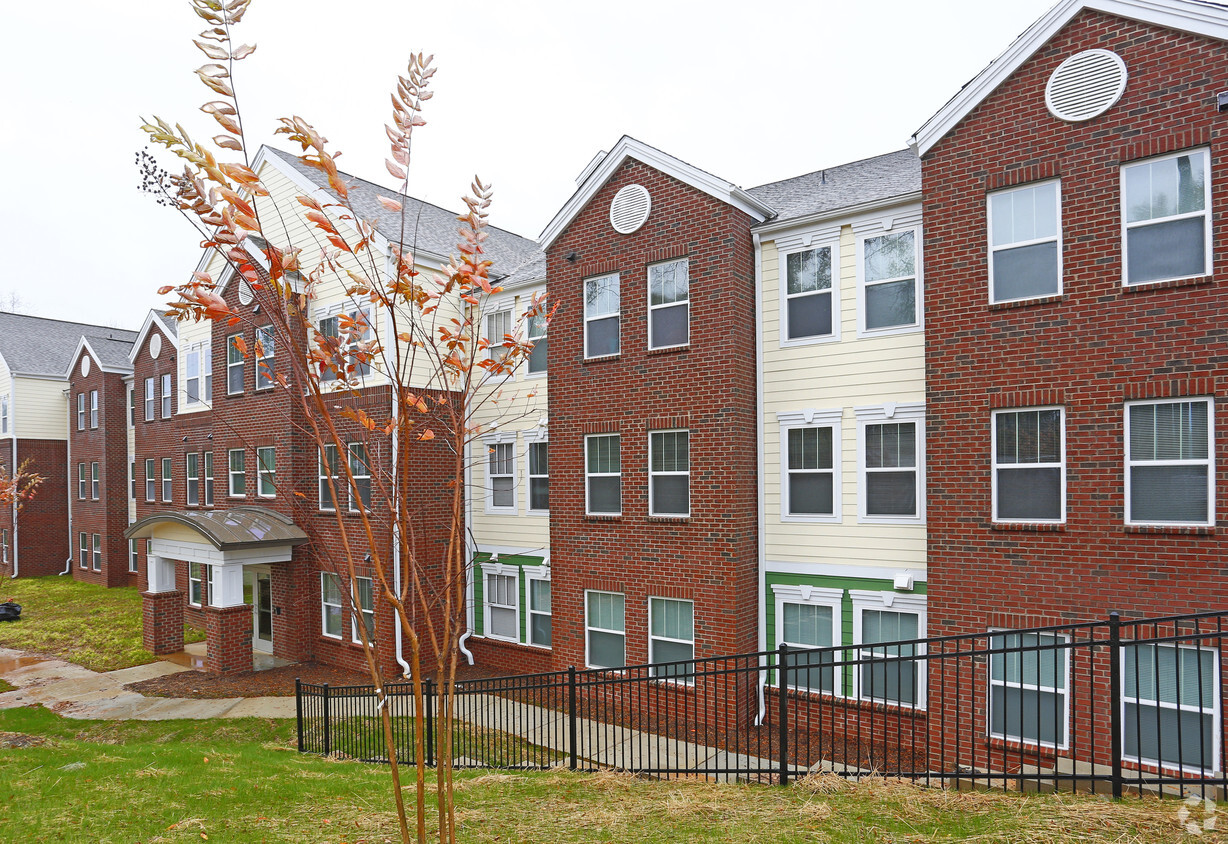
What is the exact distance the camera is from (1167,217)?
8859 mm

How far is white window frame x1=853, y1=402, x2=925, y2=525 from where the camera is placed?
11133 millimetres

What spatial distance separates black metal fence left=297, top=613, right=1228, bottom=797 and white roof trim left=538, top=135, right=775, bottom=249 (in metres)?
7.70

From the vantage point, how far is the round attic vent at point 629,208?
1341 centimetres

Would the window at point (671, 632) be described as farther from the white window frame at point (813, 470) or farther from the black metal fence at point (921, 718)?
the white window frame at point (813, 470)

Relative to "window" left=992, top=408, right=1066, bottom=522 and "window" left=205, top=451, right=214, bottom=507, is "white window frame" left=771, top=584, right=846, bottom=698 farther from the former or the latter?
"window" left=205, top=451, right=214, bottom=507

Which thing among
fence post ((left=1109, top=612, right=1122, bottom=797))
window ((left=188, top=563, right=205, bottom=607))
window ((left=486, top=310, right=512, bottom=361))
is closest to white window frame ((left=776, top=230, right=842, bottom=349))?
fence post ((left=1109, top=612, right=1122, bottom=797))

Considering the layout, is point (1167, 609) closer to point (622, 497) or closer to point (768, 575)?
point (768, 575)

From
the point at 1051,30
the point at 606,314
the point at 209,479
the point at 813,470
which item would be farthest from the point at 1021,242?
the point at 209,479

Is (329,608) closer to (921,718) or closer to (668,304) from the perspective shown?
(668,304)

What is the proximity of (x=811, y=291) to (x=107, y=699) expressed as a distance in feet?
55.8

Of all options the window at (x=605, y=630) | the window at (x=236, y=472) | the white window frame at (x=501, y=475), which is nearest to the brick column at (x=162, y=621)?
the window at (x=236, y=472)

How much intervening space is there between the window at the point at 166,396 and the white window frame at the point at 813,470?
23066 mm

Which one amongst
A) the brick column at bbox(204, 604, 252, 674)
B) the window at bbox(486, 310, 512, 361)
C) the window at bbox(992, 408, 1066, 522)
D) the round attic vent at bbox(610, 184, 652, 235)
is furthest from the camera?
the window at bbox(486, 310, 512, 361)

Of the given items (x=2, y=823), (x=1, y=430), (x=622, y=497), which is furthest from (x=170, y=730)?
(x=1, y=430)
